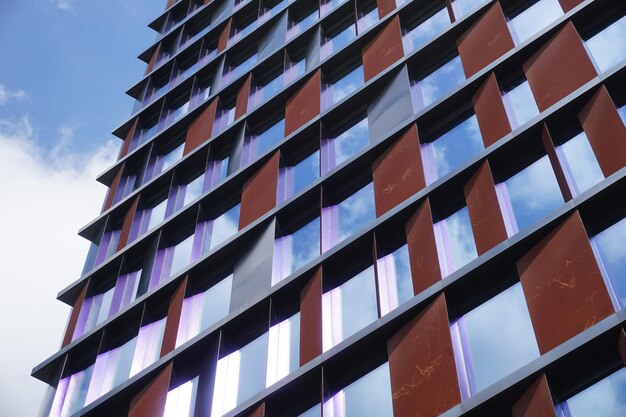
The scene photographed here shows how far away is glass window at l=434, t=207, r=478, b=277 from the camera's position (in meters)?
19.1

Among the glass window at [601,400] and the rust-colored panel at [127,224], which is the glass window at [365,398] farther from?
the rust-colored panel at [127,224]

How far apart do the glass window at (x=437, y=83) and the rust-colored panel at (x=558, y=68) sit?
8.91 ft

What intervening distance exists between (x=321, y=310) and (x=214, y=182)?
10310 millimetres

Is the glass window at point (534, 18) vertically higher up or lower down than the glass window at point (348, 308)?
higher up

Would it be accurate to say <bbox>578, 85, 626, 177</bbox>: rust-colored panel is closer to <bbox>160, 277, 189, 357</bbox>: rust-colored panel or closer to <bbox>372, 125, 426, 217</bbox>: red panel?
<bbox>372, 125, 426, 217</bbox>: red panel

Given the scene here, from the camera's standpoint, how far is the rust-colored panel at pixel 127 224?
98.0 feet

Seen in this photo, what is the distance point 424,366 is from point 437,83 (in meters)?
10.4

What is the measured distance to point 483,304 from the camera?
58.8 feet

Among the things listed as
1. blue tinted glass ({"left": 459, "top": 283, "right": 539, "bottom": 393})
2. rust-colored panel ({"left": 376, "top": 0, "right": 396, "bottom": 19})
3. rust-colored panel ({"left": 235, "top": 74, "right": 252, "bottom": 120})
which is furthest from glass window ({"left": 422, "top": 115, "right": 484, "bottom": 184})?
rust-colored panel ({"left": 235, "top": 74, "right": 252, "bottom": 120})

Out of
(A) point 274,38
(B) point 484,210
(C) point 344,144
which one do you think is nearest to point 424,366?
(B) point 484,210

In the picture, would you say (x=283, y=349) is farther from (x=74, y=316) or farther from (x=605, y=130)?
(x=74, y=316)

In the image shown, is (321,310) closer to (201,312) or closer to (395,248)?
(395,248)

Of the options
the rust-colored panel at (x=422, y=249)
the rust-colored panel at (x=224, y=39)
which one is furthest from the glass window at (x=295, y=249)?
the rust-colored panel at (x=224, y=39)

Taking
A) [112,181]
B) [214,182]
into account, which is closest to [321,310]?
[214,182]
